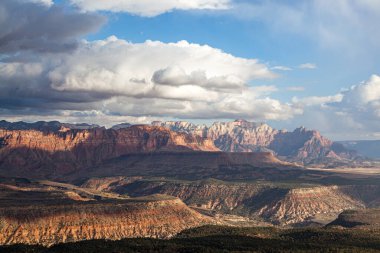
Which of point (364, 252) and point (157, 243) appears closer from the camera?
point (364, 252)

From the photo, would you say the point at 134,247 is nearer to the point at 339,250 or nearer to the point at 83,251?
the point at 83,251

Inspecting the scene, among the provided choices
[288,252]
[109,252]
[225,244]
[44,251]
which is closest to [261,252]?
[288,252]

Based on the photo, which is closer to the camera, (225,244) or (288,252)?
(288,252)

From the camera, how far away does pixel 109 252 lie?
175m

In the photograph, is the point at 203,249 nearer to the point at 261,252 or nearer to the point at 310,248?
the point at 261,252

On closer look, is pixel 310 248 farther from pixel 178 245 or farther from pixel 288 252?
pixel 178 245

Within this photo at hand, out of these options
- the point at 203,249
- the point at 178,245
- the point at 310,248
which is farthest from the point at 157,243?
the point at 310,248

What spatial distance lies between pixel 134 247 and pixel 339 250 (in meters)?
66.9

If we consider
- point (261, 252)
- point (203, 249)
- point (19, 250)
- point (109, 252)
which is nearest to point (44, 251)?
point (19, 250)

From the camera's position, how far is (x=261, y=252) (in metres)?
179

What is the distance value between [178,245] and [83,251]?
32.1 metres

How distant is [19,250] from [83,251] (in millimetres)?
21105

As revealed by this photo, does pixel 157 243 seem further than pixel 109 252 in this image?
Yes

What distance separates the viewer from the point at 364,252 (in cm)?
18250
